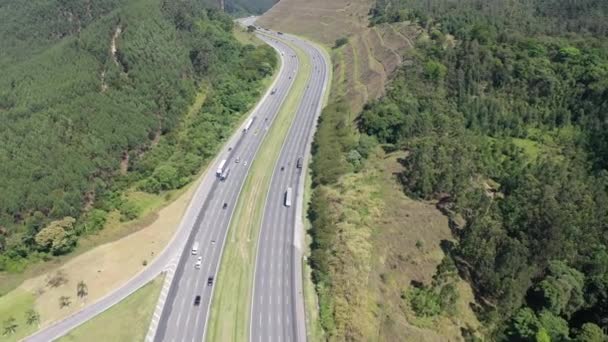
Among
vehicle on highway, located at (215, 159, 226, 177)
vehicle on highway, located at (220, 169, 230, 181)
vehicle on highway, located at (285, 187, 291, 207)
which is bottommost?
vehicle on highway, located at (285, 187, 291, 207)

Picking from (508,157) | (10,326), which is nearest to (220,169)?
(10,326)

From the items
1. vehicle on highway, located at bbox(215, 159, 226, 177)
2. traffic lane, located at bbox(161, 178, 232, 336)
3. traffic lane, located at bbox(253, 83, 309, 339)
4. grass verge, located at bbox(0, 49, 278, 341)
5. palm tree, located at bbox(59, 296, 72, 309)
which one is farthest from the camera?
vehicle on highway, located at bbox(215, 159, 226, 177)

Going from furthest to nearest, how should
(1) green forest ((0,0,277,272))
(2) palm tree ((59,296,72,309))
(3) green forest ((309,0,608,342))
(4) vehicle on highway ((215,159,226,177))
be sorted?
(4) vehicle on highway ((215,159,226,177))
(1) green forest ((0,0,277,272))
(3) green forest ((309,0,608,342))
(2) palm tree ((59,296,72,309))

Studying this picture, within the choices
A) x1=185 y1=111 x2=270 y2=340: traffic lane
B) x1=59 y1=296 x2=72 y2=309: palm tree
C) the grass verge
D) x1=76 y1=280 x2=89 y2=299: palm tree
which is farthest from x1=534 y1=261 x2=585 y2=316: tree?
x1=59 y1=296 x2=72 y2=309: palm tree

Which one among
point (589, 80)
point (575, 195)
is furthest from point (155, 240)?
point (589, 80)

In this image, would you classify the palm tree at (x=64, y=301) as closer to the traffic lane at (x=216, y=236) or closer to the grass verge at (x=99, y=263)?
the grass verge at (x=99, y=263)

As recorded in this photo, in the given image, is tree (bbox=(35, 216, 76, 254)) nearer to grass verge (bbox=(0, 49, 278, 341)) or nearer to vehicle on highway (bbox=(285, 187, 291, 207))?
grass verge (bbox=(0, 49, 278, 341))

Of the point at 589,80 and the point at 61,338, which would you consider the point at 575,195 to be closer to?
the point at 589,80
